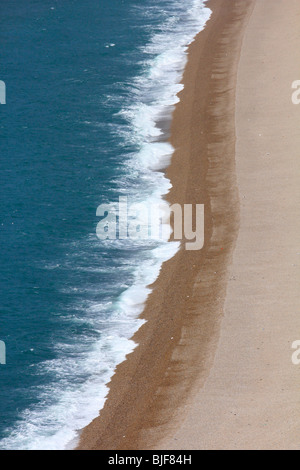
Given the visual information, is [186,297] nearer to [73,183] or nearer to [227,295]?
[227,295]

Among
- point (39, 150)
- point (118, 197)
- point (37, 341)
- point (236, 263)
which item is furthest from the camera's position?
point (39, 150)

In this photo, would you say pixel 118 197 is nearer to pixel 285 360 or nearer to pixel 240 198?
pixel 240 198

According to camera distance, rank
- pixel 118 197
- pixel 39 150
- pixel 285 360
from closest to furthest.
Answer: pixel 285 360 → pixel 118 197 → pixel 39 150

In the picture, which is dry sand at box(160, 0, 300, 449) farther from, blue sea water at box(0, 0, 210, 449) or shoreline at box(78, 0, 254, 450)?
blue sea water at box(0, 0, 210, 449)

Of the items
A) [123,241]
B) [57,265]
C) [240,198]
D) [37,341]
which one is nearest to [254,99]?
[240,198]

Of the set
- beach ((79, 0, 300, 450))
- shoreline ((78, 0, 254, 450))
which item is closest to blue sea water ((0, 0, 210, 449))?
shoreline ((78, 0, 254, 450))

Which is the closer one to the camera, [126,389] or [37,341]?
[126,389]
